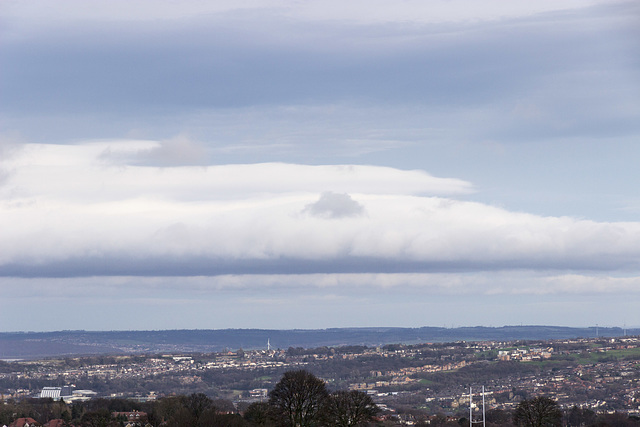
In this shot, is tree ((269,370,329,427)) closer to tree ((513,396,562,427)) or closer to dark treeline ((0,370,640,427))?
dark treeline ((0,370,640,427))

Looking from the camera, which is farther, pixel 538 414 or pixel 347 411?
pixel 538 414

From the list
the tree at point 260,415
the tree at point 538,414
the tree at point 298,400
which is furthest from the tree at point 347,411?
the tree at point 538,414

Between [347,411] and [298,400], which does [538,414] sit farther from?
[298,400]

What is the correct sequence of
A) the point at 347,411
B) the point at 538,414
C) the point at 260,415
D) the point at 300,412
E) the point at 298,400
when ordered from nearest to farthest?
the point at 347,411
the point at 298,400
the point at 300,412
the point at 538,414
the point at 260,415

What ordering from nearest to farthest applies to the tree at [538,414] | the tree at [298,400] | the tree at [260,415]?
1. the tree at [298,400]
2. the tree at [260,415]
3. the tree at [538,414]

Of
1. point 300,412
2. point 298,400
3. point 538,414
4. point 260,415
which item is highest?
point 298,400

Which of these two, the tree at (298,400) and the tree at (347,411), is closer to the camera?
the tree at (347,411)

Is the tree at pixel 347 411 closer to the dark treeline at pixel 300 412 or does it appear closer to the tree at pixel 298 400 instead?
the dark treeline at pixel 300 412

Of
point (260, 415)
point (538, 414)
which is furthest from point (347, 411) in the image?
point (538, 414)
